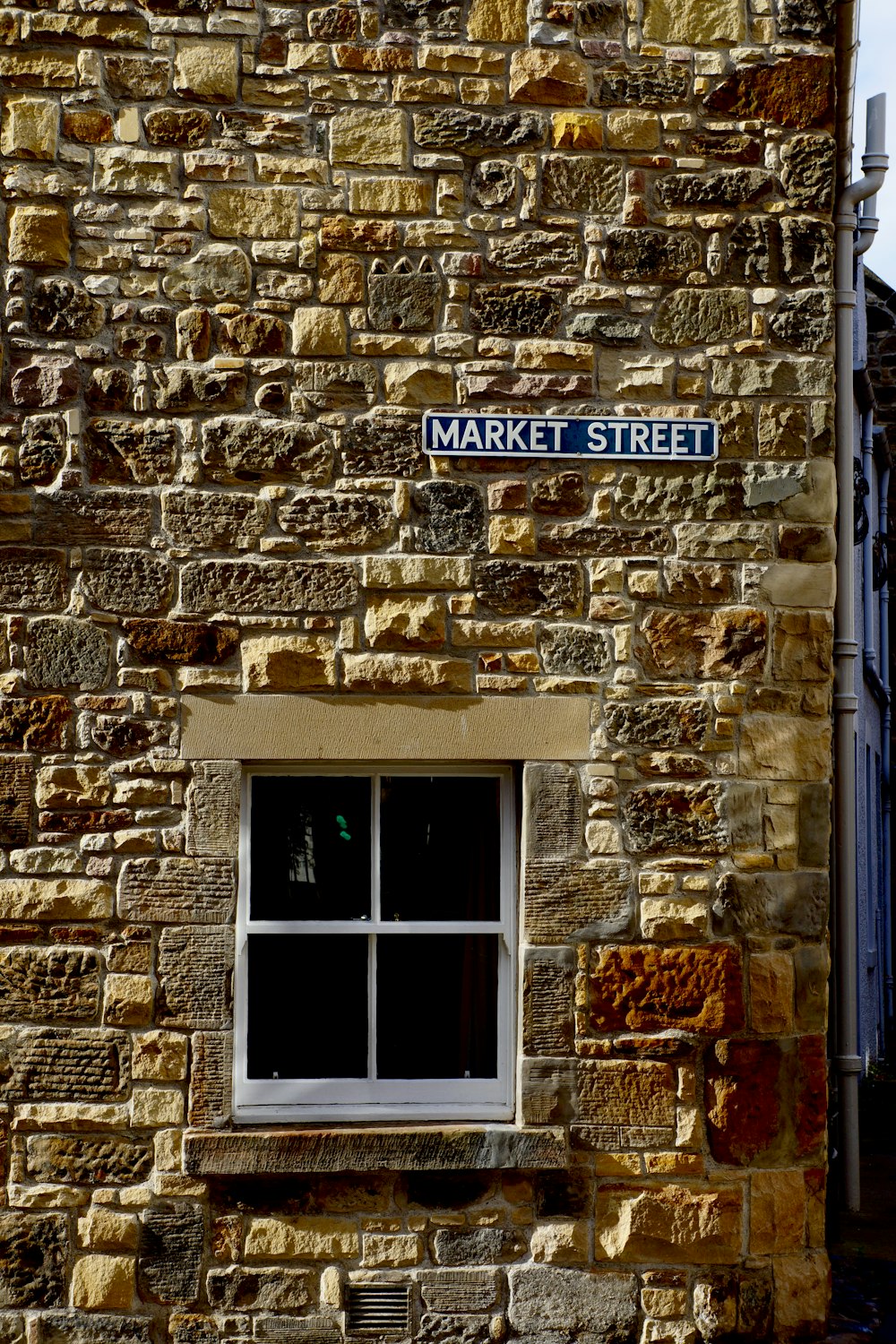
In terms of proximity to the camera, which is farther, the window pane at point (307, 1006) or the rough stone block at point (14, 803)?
the window pane at point (307, 1006)

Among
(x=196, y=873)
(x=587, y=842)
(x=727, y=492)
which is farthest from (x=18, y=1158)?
(x=727, y=492)

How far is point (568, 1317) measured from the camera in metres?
4.50

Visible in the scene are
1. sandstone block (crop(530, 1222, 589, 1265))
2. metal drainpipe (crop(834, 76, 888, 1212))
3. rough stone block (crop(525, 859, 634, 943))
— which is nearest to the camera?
sandstone block (crop(530, 1222, 589, 1265))

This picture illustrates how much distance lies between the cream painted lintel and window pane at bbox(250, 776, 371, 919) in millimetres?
209

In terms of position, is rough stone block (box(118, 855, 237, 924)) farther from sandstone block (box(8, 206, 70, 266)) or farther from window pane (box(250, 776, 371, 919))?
sandstone block (box(8, 206, 70, 266))

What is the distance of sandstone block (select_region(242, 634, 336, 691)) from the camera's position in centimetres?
461

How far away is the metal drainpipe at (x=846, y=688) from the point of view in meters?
5.28

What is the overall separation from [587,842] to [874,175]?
306 cm

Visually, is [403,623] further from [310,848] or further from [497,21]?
[497,21]

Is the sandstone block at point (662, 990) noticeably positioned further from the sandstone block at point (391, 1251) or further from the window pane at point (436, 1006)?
the sandstone block at point (391, 1251)

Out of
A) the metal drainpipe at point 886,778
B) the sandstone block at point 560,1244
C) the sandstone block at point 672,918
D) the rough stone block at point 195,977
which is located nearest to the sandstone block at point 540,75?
the sandstone block at point 672,918

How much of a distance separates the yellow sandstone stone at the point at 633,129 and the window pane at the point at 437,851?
7.81ft

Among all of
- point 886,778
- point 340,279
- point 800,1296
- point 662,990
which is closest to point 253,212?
point 340,279

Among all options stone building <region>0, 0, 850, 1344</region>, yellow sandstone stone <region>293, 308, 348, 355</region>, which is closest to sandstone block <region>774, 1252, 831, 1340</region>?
stone building <region>0, 0, 850, 1344</region>
